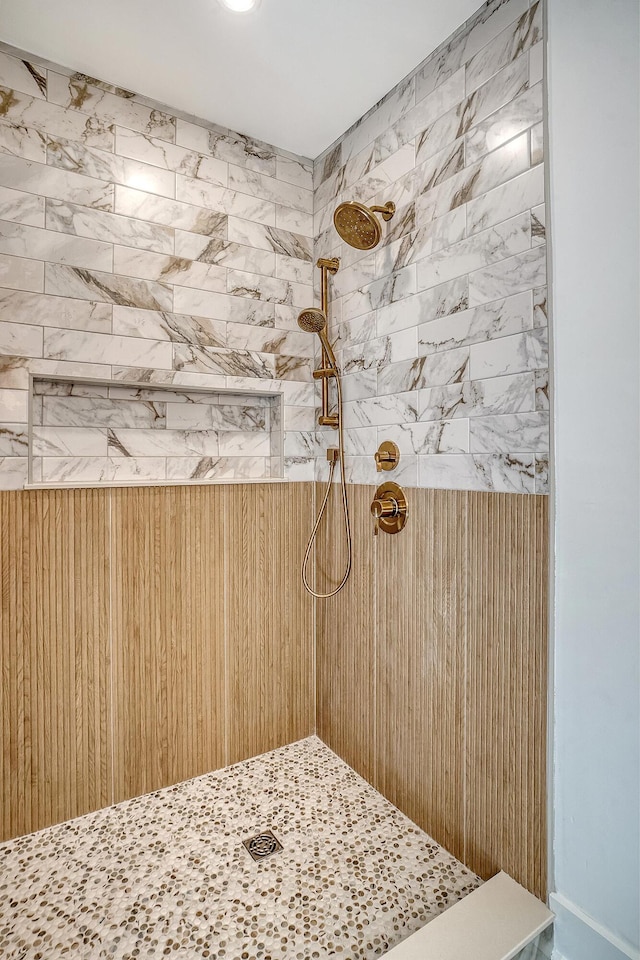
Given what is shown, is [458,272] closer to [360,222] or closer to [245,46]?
[360,222]

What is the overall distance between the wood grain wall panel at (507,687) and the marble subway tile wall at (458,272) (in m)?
0.13

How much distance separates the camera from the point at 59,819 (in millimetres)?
1733

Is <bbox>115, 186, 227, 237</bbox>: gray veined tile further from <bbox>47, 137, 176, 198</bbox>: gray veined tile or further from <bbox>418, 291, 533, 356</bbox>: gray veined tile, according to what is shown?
<bbox>418, 291, 533, 356</bbox>: gray veined tile

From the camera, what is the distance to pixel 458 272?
1.56 meters

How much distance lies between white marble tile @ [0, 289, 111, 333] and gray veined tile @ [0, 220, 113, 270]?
0.43 ft

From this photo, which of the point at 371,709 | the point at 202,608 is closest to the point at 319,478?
the point at 202,608

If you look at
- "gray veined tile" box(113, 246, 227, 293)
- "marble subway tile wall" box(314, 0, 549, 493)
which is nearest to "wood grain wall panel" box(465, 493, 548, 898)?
"marble subway tile wall" box(314, 0, 549, 493)

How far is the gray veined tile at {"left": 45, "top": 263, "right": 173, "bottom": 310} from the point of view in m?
1.71

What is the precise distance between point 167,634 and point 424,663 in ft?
3.11

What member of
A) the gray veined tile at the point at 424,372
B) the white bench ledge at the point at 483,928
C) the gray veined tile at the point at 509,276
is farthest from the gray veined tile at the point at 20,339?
the white bench ledge at the point at 483,928

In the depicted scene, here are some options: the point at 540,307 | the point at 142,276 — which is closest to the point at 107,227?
the point at 142,276

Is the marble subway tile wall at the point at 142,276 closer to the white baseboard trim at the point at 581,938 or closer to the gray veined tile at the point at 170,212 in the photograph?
the gray veined tile at the point at 170,212

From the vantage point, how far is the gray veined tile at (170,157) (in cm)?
183

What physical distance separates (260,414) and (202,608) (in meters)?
0.84
